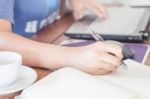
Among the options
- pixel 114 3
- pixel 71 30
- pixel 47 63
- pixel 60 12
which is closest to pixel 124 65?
pixel 47 63

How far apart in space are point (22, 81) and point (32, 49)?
132 mm

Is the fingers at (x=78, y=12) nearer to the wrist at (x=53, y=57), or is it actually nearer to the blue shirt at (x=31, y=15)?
the blue shirt at (x=31, y=15)

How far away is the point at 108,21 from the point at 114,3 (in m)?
0.41

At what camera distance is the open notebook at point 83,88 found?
1.97ft

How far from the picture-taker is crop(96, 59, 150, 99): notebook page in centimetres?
67

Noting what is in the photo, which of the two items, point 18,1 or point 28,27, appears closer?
point 18,1

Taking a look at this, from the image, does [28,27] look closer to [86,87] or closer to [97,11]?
[97,11]

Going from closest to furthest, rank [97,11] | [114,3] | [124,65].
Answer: [124,65] → [97,11] → [114,3]

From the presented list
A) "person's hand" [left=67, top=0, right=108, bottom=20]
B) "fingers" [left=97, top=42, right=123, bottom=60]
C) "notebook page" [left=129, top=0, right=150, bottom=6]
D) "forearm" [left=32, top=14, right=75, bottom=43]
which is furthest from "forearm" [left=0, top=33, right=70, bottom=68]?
"notebook page" [left=129, top=0, right=150, bottom=6]

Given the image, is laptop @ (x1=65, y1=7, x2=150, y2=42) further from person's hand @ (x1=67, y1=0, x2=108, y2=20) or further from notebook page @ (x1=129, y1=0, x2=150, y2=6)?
notebook page @ (x1=129, y1=0, x2=150, y2=6)

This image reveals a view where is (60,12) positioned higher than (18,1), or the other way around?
(18,1)

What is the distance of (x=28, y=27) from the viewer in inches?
45.5

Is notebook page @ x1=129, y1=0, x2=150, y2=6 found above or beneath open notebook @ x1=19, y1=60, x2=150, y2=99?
beneath

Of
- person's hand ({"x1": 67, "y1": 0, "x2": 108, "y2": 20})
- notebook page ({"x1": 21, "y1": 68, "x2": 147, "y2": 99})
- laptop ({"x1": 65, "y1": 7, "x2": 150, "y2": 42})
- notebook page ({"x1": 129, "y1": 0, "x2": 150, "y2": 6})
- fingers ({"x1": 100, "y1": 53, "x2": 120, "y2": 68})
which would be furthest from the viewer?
notebook page ({"x1": 129, "y1": 0, "x2": 150, "y2": 6})
